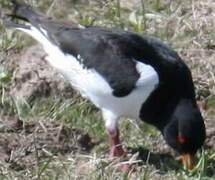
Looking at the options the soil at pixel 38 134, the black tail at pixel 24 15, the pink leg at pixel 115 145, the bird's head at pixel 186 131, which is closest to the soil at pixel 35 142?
the soil at pixel 38 134

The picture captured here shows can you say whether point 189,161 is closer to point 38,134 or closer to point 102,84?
point 102,84

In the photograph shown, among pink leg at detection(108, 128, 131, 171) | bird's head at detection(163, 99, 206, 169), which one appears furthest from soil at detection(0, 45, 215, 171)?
bird's head at detection(163, 99, 206, 169)

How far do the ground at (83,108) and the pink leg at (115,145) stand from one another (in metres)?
0.10

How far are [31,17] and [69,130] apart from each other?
1.21 metres

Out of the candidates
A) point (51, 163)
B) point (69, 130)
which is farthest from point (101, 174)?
point (69, 130)

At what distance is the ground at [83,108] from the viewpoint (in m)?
7.32

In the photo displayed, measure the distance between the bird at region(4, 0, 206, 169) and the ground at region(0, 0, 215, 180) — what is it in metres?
0.24

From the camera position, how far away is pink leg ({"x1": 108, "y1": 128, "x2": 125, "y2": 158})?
300 inches

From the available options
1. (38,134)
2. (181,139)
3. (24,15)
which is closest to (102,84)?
(38,134)

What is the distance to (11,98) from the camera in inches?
330

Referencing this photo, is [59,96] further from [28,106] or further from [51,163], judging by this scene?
[51,163]

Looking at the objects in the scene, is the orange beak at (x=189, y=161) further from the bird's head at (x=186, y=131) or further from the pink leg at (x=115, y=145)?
the pink leg at (x=115, y=145)

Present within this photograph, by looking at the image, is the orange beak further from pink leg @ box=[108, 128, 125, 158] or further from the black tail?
the black tail

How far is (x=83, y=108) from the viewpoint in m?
8.37
